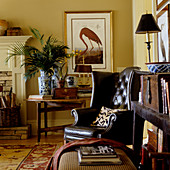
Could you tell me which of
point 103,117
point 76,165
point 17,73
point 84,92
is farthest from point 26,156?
point 76,165

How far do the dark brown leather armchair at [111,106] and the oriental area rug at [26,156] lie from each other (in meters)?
0.44

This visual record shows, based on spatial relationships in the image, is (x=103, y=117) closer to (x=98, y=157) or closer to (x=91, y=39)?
(x=98, y=157)

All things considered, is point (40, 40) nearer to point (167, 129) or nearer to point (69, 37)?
point (69, 37)

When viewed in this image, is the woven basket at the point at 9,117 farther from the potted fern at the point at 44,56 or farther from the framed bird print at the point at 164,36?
the framed bird print at the point at 164,36

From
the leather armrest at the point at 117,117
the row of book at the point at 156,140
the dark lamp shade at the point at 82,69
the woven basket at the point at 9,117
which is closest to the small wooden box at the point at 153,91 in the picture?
the row of book at the point at 156,140

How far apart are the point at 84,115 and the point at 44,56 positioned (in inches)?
65.2

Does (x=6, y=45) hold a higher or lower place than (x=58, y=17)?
lower

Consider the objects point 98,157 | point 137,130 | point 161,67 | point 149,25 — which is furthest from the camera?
point 149,25

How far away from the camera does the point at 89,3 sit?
5566mm

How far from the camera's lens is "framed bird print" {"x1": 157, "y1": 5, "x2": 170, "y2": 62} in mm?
3523

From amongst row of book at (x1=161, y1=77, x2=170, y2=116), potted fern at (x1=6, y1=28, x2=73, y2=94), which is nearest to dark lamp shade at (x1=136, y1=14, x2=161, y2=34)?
row of book at (x1=161, y1=77, x2=170, y2=116)

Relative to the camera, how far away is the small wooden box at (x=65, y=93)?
485 cm

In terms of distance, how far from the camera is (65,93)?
486 centimetres

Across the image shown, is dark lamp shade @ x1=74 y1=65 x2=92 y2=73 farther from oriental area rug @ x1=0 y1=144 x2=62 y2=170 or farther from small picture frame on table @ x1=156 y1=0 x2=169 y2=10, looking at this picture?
small picture frame on table @ x1=156 y1=0 x2=169 y2=10
